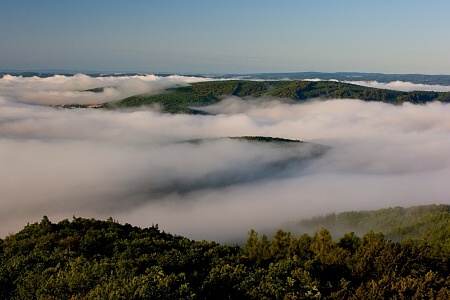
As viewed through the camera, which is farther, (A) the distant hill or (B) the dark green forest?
(A) the distant hill

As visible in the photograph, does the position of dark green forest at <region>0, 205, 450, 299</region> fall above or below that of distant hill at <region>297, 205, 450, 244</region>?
above

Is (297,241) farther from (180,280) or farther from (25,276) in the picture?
(25,276)

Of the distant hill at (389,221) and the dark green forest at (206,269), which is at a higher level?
the dark green forest at (206,269)

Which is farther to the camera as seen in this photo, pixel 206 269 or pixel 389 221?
pixel 389 221

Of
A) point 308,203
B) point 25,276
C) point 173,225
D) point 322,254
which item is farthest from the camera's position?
point 308,203

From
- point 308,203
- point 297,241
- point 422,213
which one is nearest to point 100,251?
point 297,241

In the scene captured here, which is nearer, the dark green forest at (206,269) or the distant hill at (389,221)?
the dark green forest at (206,269)

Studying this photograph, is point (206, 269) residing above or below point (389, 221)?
above

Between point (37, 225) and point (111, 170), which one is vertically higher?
point (37, 225)
